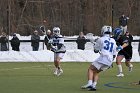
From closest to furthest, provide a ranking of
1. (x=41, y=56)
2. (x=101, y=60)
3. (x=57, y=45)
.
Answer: (x=101, y=60) → (x=57, y=45) → (x=41, y=56)

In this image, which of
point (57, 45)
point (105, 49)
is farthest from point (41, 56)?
point (105, 49)

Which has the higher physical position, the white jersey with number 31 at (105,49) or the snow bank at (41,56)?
the white jersey with number 31 at (105,49)

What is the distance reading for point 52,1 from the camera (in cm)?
6206

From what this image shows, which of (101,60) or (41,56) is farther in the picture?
(41,56)

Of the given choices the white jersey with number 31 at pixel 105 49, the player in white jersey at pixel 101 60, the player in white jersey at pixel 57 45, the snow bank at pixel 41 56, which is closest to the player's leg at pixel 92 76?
the player in white jersey at pixel 101 60

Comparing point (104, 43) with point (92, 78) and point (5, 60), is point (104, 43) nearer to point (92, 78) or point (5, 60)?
point (92, 78)

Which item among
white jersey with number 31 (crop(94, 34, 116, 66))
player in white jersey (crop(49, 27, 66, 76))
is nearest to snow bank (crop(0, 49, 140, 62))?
player in white jersey (crop(49, 27, 66, 76))

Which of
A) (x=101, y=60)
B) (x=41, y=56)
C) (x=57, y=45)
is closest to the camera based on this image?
(x=101, y=60)

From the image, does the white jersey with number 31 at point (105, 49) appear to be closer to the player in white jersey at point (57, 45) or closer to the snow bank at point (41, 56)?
the player in white jersey at point (57, 45)

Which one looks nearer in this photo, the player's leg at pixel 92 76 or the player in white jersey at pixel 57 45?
the player's leg at pixel 92 76

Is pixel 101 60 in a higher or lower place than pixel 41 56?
higher

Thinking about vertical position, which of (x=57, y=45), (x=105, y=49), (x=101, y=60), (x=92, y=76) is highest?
(x=105, y=49)

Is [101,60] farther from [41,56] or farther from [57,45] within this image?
[41,56]

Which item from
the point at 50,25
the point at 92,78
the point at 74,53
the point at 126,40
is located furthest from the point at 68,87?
the point at 50,25
